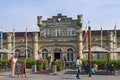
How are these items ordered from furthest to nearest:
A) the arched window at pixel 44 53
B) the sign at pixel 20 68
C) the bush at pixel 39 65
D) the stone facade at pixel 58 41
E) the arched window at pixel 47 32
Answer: the arched window at pixel 47 32
the arched window at pixel 44 53
the stone facade at pixel 58 41
the bush at pixel 39 65
the sign at pixel 20 68

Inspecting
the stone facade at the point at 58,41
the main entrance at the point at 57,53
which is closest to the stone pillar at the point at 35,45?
the stone facade at the point at 58,41

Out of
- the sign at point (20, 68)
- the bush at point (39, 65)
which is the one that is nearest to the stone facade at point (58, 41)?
the bush at point (39, 65)

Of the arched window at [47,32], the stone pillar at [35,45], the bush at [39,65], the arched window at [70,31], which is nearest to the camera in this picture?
the bush at [39,65]

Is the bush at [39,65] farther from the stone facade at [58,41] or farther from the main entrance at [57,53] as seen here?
the main entrance at [57,53]

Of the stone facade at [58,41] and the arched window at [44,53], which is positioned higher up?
the stone facade at [58,41]

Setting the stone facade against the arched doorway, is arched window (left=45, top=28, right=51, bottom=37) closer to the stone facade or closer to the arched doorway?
the stone facade

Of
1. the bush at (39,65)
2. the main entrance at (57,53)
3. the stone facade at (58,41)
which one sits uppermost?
the stone facade at (58,41)

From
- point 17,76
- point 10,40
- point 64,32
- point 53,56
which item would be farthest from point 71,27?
point 17,76

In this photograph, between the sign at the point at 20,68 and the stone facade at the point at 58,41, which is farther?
the stone facade at the point at 58,41

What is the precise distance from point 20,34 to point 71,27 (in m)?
10.8

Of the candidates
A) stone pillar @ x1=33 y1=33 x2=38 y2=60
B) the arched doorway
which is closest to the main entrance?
the arched doorway

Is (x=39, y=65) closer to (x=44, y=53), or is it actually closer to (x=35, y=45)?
(x=35, y=45)

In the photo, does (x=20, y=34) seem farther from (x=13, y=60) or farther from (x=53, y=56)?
(x=13, y=60)

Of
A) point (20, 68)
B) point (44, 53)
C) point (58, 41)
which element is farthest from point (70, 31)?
point (20, 68)
